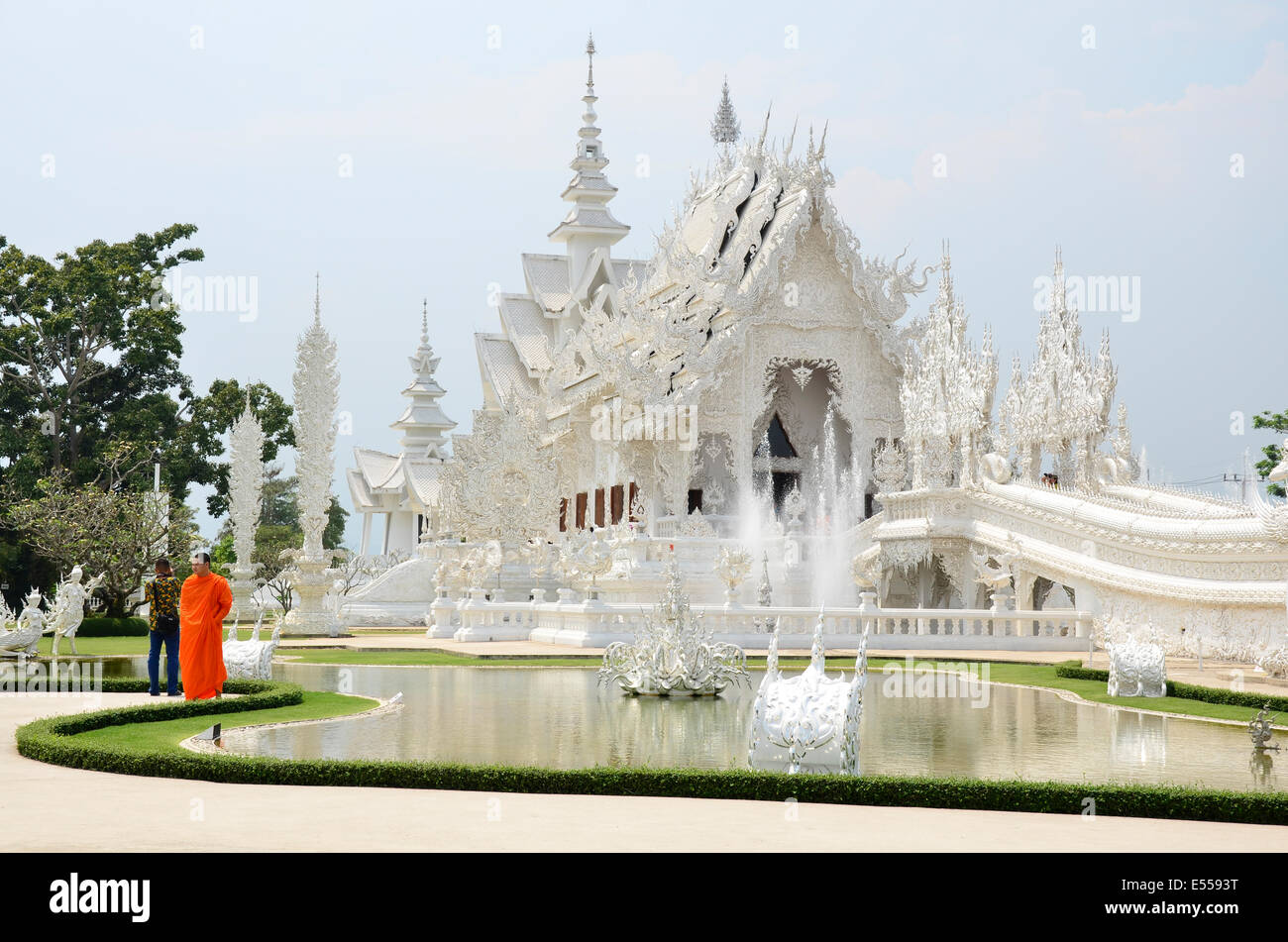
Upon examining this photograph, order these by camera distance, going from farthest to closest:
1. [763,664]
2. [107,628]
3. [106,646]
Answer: [107,628] → [106,646] → [763,664]

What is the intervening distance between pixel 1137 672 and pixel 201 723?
8.56 metres

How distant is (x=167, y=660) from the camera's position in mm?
12883

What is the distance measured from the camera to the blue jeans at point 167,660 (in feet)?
41.7

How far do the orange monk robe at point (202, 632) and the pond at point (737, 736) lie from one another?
159cm

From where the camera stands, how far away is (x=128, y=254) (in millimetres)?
36312

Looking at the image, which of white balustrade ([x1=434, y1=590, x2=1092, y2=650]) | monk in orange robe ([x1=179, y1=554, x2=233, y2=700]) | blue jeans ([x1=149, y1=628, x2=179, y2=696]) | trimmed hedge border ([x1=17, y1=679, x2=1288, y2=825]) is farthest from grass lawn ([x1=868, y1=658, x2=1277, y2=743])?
blue jeans ([x1=149, y1=628, x2=179, y2=696])

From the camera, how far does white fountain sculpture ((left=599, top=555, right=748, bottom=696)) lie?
1311 cm

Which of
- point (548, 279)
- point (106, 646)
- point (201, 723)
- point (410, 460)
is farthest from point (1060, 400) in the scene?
point (410, 460)

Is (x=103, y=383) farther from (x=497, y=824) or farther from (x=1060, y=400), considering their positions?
(x=497, y=824)

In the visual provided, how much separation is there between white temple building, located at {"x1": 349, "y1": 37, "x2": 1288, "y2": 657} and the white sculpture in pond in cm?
416

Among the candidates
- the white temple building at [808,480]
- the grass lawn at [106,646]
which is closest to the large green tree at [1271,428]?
the white temple building at [808,480]

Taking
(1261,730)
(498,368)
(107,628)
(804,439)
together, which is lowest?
(107,628)

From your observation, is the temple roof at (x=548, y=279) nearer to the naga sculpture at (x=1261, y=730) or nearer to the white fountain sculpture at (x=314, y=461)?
the white fountain sculpture at (x=314, y=461)
